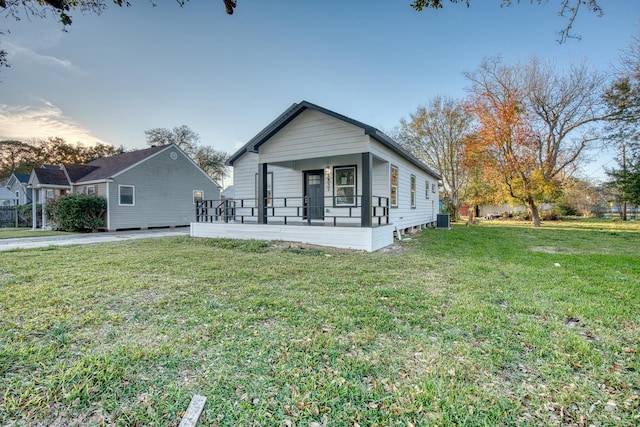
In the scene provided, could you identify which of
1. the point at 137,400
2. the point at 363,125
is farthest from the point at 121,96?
the point at 137,400

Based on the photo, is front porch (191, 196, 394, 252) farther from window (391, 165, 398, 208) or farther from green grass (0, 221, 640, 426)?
green grass (0, 221, 640, 426)

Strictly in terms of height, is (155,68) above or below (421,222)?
above

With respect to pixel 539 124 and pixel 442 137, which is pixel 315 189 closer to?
pixel 442 137

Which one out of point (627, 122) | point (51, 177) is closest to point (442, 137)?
point (627, 122)

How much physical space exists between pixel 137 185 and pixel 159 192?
1.33 m

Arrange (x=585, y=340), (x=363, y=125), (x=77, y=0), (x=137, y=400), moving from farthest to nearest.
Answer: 1. (x=363, y=125)
2. (x=77, y=0)
3. (x=585, y=340)
4. (x=137, y=400)

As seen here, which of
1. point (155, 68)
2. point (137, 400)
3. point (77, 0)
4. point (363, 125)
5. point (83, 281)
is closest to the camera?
point (137, 400)

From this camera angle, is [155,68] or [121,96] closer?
[155,68]

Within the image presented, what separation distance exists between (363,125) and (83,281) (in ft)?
23.2

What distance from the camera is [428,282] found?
191 inches

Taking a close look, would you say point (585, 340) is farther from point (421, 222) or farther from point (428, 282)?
point (421, 222)


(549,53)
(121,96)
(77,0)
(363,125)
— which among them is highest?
(549,53)

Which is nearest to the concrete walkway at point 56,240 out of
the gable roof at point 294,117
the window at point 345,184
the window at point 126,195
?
the window at point 126,195

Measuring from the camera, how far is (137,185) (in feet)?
56.7
